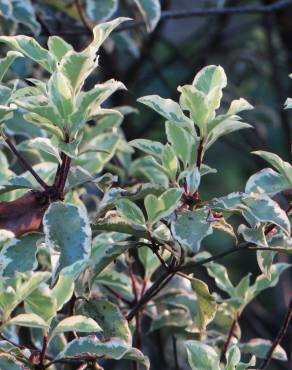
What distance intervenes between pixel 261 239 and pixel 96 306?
30 centimetres

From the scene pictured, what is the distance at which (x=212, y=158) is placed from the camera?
4.57 m

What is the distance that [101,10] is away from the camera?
1.66 meters

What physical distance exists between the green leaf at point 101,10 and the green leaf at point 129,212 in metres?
0.67

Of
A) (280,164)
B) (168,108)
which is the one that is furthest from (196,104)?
(280,164)

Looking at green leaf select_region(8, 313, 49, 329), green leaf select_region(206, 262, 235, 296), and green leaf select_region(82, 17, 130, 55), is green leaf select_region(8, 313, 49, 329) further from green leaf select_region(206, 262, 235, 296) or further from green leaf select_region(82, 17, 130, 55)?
green leaf select_region(206, 262, 235, 296)

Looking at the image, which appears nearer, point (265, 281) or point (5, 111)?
point (5, 111)

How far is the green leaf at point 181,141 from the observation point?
3.76 feet

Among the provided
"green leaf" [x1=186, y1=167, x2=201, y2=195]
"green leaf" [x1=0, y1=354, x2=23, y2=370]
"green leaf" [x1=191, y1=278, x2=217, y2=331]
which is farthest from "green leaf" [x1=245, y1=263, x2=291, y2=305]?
"green leaf" [x1=0, y1=354, x2=23, y2=370]

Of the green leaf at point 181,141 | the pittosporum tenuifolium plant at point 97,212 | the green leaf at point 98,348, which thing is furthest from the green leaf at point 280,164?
the green leaf at point 98,348

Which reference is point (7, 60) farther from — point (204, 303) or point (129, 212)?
point (204, 303)

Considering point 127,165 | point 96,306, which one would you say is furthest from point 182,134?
point 127,165

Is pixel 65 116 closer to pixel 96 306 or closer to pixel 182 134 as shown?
pixel 182 134

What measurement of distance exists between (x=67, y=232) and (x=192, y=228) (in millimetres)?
163

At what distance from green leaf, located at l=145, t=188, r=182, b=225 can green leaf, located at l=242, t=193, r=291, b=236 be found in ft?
0.32
